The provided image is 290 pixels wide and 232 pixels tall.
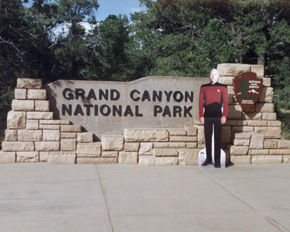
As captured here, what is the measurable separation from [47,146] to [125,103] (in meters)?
1.91

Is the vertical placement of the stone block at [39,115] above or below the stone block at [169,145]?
above

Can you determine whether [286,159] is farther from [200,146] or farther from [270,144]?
[200,146]

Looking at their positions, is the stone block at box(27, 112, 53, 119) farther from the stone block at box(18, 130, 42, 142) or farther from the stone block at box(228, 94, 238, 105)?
the stone block at box(228, 94, 238, 105)

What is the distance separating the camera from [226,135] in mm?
8266

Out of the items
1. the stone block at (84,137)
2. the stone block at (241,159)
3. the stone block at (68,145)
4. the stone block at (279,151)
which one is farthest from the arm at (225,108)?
the stone block at (68,145)

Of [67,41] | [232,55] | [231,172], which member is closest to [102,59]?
[67,41]

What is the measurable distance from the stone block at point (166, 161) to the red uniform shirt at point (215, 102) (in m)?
1.12

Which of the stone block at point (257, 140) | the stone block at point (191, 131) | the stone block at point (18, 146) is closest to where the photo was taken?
the stone block at point (18, 146)

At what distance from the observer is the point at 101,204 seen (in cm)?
505

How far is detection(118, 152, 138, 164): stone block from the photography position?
306 inches

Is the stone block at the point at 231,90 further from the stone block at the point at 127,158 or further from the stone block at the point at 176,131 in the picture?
the stone block at the point at 127,158

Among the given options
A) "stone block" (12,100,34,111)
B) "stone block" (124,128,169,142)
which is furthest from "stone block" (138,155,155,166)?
"stone block" (12,100,34,111)

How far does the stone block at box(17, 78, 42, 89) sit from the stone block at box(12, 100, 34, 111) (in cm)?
31

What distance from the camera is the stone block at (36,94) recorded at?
772cm
